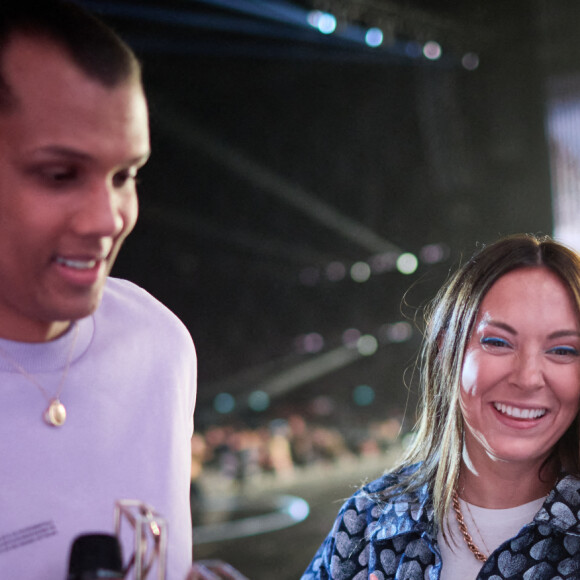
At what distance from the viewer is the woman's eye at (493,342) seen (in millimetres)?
1010

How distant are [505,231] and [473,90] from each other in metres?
0.92

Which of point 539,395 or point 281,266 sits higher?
point 281,266

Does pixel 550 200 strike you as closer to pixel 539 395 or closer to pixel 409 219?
pixel 409 219

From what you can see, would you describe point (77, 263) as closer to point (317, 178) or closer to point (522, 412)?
point (522, 412)

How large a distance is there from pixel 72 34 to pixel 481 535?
86cm

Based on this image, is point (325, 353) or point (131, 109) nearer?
point (131, 109)

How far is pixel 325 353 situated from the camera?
7.16m

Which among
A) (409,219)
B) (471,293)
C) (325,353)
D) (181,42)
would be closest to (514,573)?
(471,293)

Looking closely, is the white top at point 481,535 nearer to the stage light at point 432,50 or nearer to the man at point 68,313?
the man at point 68,313

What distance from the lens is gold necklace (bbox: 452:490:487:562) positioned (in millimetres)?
1030

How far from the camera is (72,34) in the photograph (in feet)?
1.81

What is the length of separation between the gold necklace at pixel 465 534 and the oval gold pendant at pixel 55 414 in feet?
2.18

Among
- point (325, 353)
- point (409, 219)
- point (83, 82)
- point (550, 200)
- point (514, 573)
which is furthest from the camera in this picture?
point (325, 353)

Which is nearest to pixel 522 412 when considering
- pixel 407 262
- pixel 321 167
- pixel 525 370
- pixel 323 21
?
pixel 525 370
